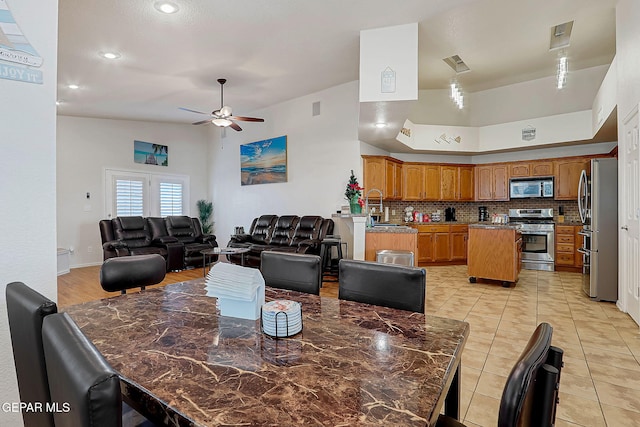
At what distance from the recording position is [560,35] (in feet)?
15.4

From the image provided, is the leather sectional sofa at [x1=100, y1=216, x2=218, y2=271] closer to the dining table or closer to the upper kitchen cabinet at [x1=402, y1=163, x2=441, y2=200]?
the upper kitchen cabinet at [x1=402, y1=163, x2=441, y2=200]

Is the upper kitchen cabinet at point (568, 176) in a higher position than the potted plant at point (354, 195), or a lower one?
higher

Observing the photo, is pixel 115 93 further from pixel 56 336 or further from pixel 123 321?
Answer: pixel 56 336

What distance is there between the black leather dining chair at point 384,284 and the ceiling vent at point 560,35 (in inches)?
193

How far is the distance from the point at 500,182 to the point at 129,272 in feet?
24.1

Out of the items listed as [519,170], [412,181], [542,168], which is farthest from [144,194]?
[542,168]

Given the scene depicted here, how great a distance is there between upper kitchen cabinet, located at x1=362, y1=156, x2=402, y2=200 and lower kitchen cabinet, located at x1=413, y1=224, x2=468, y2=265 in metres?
1.15

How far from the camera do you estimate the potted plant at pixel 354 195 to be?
515 cm

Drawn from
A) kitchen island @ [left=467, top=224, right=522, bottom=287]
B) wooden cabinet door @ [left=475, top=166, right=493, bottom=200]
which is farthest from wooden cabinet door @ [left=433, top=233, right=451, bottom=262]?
kitchen island @ [left=467, top=224, right=522, bottom=287]

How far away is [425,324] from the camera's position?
1.32m

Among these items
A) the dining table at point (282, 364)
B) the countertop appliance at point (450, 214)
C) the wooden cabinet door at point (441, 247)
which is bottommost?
the wooden cabinet door at point (441, 247)

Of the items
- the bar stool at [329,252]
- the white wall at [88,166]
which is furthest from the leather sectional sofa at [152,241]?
the bar stool at [329,252]

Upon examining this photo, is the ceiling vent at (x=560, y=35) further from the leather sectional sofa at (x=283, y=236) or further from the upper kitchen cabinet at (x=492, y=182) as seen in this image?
the leather sectional sofa at (x=283, y=236)

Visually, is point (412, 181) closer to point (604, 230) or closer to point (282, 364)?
point (604, 230)
